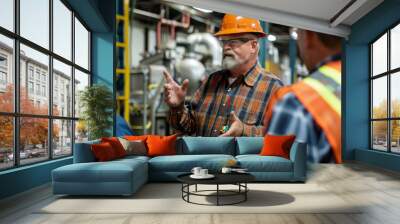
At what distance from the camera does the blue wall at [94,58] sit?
4574 mm

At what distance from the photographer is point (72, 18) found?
661cm

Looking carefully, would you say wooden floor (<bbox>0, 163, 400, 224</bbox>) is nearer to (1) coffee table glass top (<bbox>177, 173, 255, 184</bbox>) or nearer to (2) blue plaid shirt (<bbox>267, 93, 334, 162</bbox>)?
(1) coffee table glass top (<bbox>177, 173, 255, 184</bbox>)

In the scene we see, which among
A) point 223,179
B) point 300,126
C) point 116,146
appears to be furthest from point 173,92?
point 300,126

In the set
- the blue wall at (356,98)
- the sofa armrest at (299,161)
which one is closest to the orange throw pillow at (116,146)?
the sofa armrest at (299,161)

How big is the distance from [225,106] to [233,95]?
259 mm

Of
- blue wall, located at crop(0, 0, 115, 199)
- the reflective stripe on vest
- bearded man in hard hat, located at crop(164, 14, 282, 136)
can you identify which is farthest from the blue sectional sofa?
the reflective stripe on vest

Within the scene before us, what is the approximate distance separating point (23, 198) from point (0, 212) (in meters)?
0.70

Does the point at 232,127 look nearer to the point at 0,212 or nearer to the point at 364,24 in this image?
the point at 364,24

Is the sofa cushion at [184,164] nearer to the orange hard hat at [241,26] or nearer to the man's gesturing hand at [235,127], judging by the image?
the man's gesturing hand at [235,127]

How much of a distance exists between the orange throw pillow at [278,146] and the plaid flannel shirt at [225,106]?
5.69 ft

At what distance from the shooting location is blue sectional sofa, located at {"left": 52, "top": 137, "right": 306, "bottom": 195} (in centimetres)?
421

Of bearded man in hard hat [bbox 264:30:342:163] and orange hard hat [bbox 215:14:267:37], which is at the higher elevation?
orange hard hat [bbox 215:14:267:37]

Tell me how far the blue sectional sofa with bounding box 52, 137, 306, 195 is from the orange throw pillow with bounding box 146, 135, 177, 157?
138 mm

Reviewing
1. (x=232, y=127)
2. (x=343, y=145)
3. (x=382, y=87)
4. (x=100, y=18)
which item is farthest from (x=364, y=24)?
(x=100, y=18)
